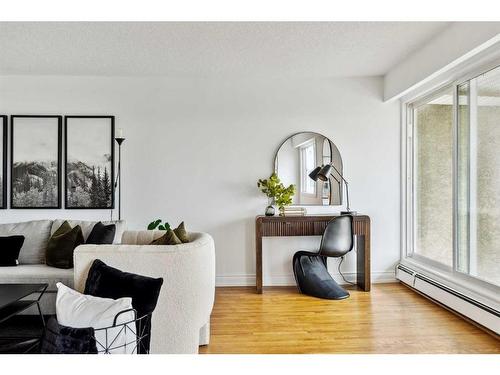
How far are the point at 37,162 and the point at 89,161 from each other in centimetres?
58

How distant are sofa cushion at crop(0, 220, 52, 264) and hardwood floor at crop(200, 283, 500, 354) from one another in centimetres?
167

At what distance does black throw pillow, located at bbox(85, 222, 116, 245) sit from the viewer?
3.54 meters

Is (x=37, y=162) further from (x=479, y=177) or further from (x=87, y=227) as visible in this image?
(x=479, y=177)

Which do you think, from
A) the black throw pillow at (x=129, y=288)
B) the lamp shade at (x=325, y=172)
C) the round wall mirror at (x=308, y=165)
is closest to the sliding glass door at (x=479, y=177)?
the lamp shade at (x=325, y=172)

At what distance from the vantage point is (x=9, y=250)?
11.9 ft

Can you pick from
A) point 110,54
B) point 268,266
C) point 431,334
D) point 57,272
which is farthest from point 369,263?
point 110,54

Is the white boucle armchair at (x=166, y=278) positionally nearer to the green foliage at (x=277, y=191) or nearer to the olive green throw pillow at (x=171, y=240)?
the olive green throw pillow at (x=171, y=240)

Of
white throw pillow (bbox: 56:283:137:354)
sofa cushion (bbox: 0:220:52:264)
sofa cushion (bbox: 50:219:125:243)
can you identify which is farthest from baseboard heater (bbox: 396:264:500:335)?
sofa cushion (bbox: 0:220:52:264)

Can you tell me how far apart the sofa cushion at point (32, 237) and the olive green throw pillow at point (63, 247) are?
185mm

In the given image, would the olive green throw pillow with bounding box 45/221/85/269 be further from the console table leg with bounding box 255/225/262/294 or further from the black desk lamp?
the black desk lamp

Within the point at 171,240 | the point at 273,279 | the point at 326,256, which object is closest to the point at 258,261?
the point at 273,279

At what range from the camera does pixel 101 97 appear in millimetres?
4855
